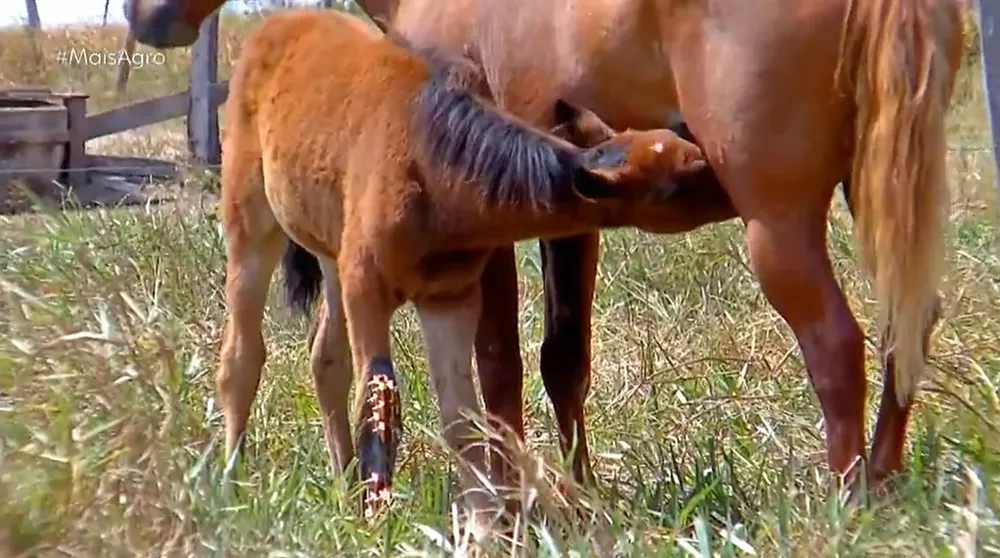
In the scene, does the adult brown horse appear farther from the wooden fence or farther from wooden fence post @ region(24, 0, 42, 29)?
wooden fence post @ region(24, 0, 42, 29)

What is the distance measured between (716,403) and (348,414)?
3.57 feet

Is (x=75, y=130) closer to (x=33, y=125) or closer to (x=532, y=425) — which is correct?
(x=33, y=125)

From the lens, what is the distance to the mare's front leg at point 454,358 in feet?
11.7

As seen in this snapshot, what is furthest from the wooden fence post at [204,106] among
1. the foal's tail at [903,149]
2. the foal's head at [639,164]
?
the foal's tail at [903,149]

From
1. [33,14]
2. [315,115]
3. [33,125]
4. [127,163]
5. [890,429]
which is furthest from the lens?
[33,14]

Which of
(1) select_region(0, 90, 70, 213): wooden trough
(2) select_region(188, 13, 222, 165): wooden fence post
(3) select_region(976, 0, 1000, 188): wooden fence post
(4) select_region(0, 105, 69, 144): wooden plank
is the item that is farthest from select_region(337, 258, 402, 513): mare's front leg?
(2) select_region(188, 13, 222, 165): wooden fence post

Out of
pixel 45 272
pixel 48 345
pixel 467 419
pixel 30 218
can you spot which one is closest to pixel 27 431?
pixel 48 345

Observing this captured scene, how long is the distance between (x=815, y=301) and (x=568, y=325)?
1289mm

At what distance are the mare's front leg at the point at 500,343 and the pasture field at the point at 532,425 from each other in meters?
0.19

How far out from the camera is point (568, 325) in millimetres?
4281

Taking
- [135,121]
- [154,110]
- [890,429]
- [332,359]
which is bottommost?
[890,429]

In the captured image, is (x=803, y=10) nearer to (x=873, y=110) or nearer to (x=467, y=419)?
(x=873, y=110)

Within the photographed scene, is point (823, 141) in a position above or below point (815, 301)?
above

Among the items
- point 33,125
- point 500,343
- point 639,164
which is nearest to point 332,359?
point 500,343
